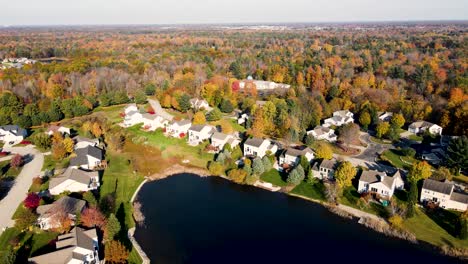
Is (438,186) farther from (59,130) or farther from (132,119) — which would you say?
(59,130)

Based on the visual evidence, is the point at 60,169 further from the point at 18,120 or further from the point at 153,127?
the point at 18,120

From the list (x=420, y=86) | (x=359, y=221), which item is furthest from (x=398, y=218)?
Answer: (x=420, y=86)

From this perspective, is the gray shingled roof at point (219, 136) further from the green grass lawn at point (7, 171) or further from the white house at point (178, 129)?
the green grass lawn at point (7, 171)

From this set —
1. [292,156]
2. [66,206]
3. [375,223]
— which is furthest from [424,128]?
[66,206]

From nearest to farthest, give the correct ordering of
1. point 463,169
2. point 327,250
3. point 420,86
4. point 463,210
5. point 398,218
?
point 327,250
point 398,218
point 463,210
point 463,169
point 420,86

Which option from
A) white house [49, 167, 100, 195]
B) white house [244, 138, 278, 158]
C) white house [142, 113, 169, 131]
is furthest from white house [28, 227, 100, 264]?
white house [142, 113, 169, 131]
